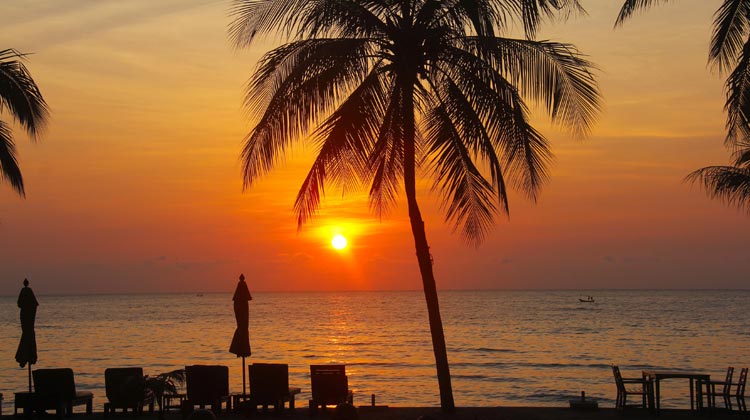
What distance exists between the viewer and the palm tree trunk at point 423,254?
15508 millimetres

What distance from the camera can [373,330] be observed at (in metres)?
91.1

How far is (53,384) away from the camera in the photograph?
55.2ft

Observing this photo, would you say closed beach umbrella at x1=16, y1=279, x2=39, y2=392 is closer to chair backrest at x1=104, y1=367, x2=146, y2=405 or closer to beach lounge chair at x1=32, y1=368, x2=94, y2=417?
beach lounge chair at x1=32, y1=368, x2=94, y2=417

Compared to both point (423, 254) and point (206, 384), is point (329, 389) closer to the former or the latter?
point (206, 384)

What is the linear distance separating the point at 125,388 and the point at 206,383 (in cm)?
151

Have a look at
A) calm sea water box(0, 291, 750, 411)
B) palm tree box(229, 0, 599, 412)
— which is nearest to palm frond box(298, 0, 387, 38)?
palm tree box(229, 0, 599, 412)

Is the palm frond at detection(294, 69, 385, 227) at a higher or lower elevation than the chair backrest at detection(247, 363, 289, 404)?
higher

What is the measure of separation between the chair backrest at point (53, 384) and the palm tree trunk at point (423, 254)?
270 inches

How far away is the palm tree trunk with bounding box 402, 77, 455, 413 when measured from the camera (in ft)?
50.9

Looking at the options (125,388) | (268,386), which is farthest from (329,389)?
(125,388)

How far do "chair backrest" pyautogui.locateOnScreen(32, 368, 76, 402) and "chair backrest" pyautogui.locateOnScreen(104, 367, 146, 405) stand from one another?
0.74 meters

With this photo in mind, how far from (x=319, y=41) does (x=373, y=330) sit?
Result: 7719 cm

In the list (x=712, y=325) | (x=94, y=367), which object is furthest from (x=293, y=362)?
(x=712, y=325)

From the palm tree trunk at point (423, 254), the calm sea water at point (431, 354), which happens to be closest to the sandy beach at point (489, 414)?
the palm tree trunk at point (423, 254)
